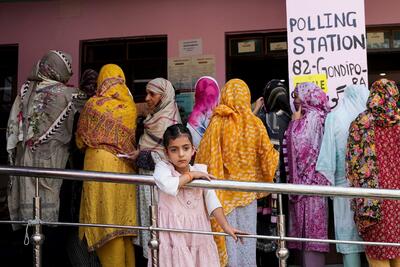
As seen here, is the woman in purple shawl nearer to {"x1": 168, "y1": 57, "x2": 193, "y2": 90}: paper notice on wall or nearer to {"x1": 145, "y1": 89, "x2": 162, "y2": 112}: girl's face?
{"x1": 145, "y1": 89, "x2": 162, "y2": 112}: girl's face

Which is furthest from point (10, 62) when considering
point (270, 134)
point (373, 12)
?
point (373, 12)

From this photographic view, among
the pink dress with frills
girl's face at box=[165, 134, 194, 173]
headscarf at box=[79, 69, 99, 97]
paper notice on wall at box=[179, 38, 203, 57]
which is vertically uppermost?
paper notice on wall at box=[179, 38, 203, 57]

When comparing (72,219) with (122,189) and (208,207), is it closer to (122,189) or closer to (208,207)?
(122,189)

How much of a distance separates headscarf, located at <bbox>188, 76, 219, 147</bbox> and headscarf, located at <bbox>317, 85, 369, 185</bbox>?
3.09 ft

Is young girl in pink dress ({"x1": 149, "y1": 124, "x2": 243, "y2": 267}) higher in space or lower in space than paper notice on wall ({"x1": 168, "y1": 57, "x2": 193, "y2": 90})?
lower

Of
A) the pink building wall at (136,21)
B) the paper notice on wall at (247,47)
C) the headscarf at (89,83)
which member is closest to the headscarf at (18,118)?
the headscarf at (89,83)

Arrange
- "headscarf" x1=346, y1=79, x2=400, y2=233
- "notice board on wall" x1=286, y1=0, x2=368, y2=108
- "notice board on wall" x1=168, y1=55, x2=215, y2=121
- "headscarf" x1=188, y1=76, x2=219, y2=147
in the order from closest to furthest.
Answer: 1. "headscarf" x1=346, y1=79, x2=400, y2=233
2. "headscarf" x1=188, y1=76, x2=219, y2=147
3. "notice board on wall" x1=286, y1=0, x2=368, y2=108
4. "notice board on wall" x1=168, y1=55, x2=215, y2=121

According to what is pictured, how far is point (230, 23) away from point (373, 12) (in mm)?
1503

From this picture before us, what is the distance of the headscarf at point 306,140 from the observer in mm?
4441

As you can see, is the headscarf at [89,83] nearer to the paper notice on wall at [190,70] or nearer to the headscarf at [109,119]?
the headscarf at [109,119]

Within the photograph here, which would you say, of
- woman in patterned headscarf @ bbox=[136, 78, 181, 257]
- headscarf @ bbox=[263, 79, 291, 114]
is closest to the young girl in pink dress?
woman in patterned headscarf @ bbox=[136, 78, 181, 257]

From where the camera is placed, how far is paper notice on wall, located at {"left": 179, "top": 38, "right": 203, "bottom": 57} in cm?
647

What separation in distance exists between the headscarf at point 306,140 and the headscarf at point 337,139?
4.0 inches

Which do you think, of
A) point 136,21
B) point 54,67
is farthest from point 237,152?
point 136,21
